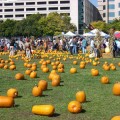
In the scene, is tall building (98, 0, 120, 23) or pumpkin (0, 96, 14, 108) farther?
tall building (98, 0, 120, 23)

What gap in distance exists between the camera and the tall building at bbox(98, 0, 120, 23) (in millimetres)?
173500

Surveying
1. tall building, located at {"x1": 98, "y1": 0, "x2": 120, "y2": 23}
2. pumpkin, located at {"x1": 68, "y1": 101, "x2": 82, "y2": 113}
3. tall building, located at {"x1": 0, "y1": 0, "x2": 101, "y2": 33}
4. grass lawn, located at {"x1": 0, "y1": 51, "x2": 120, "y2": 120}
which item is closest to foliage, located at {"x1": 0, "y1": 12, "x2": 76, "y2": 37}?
tall building, located at {"x1": 0, "y1": 0, "x2": 101, "y2": 33}

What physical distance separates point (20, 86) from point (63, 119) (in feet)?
15.5

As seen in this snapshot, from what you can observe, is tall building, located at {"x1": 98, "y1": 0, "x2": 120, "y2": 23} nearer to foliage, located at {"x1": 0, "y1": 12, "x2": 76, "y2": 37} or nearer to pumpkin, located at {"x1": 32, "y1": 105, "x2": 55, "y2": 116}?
foliage, located at {"x1": 0, "y1": 12, "x2": 76, "y2": 37}

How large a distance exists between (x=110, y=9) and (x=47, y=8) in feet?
91.2

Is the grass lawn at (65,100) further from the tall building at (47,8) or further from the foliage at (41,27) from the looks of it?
the tall building at (47,8)

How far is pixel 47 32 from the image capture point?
429ft

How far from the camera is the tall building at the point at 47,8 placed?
565 feet

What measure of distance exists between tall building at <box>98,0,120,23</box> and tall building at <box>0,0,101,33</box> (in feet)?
24.3

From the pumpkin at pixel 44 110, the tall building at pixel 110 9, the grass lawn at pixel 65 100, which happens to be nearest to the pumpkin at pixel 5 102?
the grass lawn at pixel 65 100

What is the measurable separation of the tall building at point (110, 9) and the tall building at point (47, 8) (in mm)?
7395

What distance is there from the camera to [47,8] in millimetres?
176750

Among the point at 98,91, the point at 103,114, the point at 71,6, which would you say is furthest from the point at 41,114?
the point at 71,6

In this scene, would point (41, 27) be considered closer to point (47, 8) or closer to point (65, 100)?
point (47, 8)
